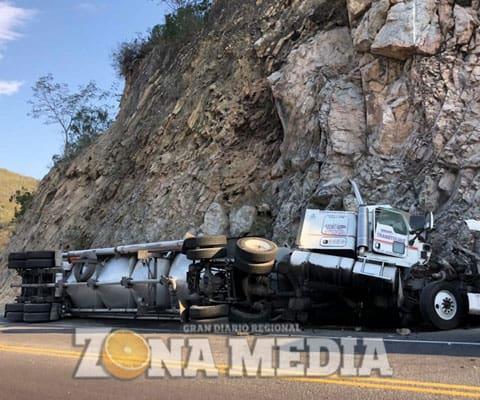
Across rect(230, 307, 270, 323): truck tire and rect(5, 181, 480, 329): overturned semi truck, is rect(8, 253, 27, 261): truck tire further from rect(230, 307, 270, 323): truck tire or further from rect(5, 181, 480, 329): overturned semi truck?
rect(230, 307, 270, 323): truck tire

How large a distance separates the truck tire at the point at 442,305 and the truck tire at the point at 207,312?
141 inches

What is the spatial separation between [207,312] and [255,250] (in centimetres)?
144

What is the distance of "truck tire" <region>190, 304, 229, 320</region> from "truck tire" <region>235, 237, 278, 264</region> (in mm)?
1052

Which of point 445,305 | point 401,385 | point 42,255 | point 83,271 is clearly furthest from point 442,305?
point 42,255

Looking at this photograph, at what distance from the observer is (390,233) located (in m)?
11.7

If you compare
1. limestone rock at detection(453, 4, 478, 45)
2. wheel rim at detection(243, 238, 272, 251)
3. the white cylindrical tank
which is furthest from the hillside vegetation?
wheel rim at detection(243, 238, 272, 251)

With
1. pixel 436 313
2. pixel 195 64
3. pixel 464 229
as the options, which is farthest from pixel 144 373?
pixel 195 64

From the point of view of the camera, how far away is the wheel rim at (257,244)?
1134cm

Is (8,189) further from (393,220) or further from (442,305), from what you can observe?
(442,305)

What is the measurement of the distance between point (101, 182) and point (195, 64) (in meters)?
7.00

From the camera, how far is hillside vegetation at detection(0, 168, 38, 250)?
61750mm

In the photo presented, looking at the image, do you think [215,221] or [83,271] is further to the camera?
[215,221]

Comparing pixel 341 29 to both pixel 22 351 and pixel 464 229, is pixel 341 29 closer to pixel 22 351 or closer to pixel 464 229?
pixel 464 229

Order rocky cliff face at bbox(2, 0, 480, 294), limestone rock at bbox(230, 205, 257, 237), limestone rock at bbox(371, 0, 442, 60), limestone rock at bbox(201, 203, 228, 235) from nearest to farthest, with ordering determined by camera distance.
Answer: rocky cliff face at bbox(2, 0, 480, 294)
limestone rock at bbox(371, 0, 442, 60)
limestone rock at bbox(230, 205, 257, 237)
limestone rock at bbox(201, 203, 228, 235)
